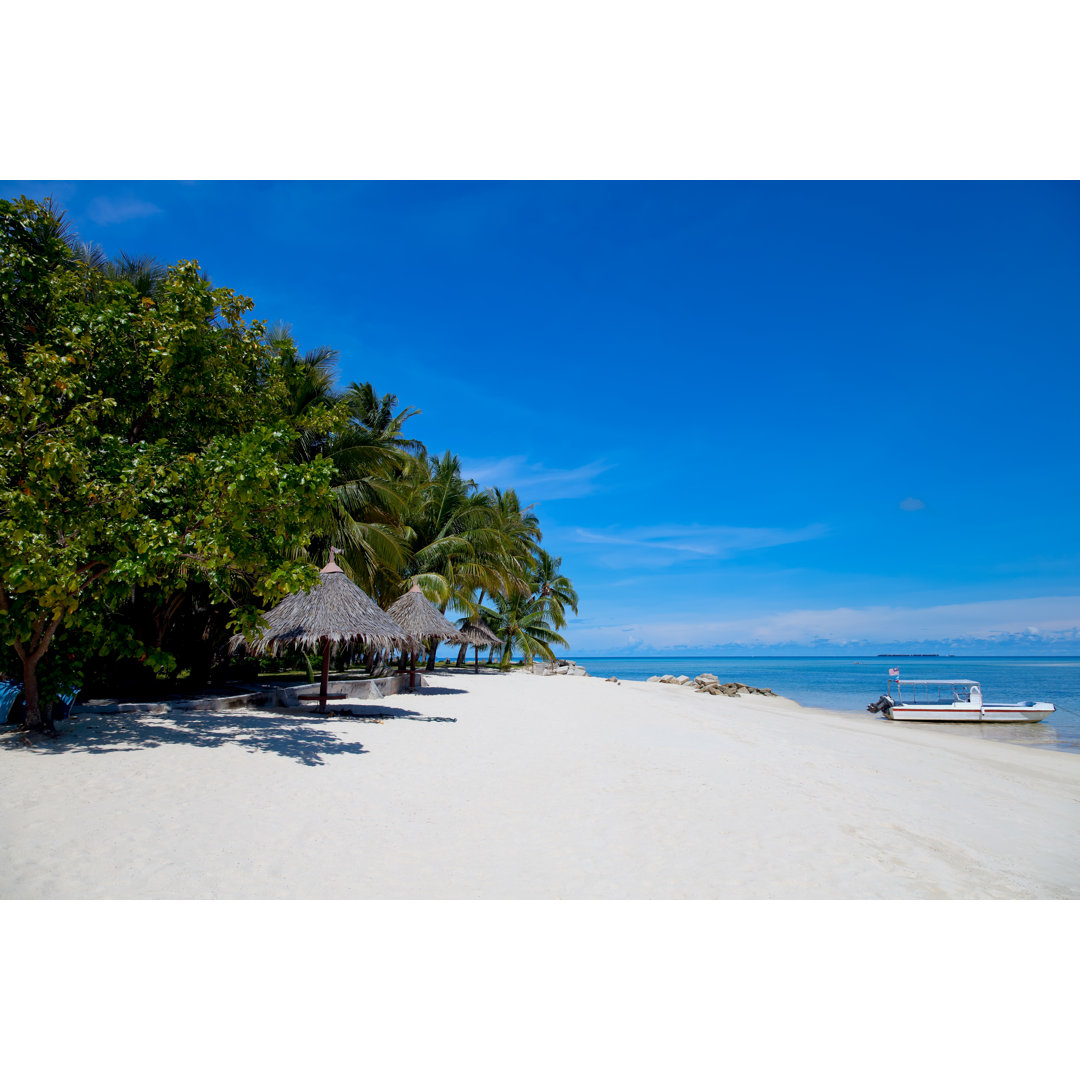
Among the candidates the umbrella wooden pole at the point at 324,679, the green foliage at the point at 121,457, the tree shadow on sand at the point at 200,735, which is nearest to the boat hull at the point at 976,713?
the umbrella wooden pole at the point at 324,679

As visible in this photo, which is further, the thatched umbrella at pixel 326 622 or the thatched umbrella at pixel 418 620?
the thatched umbrella at pixel 418 620

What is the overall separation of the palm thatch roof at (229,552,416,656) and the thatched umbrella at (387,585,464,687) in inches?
74.7

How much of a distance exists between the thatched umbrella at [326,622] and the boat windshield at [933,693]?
1455cm

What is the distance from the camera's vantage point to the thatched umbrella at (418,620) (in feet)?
42.8

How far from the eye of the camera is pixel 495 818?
4660 mm

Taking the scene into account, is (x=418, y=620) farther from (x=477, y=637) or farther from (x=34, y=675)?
(x=34, y=675)

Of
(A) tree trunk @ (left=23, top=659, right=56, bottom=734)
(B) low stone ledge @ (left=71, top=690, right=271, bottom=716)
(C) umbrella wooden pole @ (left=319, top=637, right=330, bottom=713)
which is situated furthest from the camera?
(C) umbrella wooden pole @ (left=319, top=637, right=330, bottom=713)

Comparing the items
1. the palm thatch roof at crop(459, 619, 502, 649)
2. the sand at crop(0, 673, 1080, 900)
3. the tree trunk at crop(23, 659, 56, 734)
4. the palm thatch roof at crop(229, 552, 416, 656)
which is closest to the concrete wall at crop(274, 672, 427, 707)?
the palm thatch roof at crop(229, 552, 416, 656)

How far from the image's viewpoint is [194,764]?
5.80m

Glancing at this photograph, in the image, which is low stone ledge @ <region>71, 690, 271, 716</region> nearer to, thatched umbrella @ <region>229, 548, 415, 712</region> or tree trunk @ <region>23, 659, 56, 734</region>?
thatched umbrella @ <region>229, 548, 415, 712</region>

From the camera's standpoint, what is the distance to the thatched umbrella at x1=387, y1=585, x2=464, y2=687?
13047 millimetres

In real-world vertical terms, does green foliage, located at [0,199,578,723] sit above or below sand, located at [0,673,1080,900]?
above

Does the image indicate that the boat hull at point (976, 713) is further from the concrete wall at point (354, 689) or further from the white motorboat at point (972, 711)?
the concrete wall at point (354, 689)

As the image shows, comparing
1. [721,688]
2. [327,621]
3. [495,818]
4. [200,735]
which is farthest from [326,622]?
[721,688]
